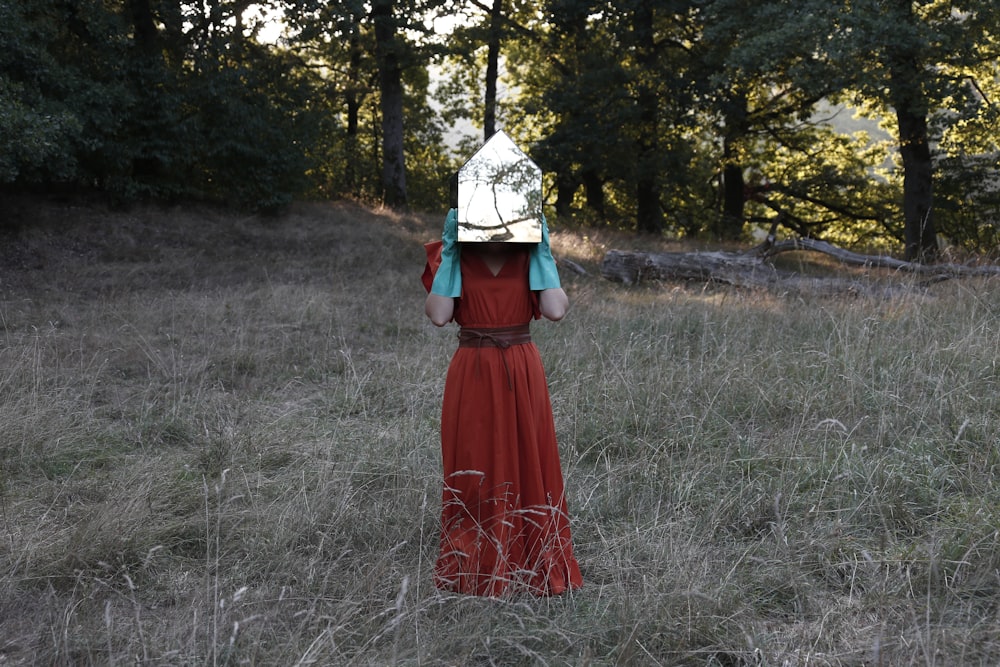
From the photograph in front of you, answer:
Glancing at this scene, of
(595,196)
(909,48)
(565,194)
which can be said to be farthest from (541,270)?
(565,194)

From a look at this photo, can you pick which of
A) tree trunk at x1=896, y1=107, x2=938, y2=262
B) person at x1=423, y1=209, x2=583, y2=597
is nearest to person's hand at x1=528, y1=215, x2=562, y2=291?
person at x1=423, y1=209, x2=583, y2=597

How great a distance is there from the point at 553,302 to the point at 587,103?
1581 cm

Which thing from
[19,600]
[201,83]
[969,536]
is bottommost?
[19,600]

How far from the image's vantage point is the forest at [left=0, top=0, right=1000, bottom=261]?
11469 millimetres

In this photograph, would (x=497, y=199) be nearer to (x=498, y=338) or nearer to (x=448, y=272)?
(x=448, y=272)

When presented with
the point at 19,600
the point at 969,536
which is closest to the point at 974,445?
the point at 969,536

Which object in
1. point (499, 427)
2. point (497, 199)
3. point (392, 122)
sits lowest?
point (499, 427)

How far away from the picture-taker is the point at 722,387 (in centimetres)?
569

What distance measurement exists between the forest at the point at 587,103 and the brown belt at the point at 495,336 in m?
8.50

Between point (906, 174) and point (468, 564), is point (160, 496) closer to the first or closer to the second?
point (468, 564)

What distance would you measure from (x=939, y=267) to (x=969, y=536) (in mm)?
7361

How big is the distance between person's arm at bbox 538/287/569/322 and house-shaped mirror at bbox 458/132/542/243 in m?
0.25

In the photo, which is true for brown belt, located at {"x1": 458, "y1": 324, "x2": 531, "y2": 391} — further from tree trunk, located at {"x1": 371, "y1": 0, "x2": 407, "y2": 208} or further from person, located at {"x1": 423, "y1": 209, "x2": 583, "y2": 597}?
tree trunk, located at {"x1": 371, "y1": 0, "x2": 407, "y2": 208}

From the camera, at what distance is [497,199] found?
3.14 meters
